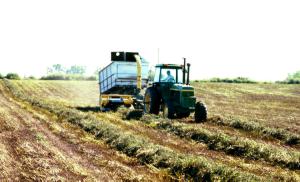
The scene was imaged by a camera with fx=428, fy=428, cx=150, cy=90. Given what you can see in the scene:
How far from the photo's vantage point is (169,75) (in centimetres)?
1816

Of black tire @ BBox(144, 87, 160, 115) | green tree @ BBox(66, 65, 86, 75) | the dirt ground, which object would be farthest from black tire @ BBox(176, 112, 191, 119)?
green tree @ BBox(66, 65, 86, 75)

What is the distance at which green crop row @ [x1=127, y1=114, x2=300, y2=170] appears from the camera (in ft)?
32.5

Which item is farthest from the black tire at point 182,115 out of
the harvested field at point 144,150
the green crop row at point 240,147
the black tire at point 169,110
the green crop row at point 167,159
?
the green crop row at point 167,159

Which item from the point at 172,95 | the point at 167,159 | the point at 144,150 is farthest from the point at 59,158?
the point at 172,95

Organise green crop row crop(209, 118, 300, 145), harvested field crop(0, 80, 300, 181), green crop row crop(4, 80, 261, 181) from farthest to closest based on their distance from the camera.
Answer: green crop row crop(209, 118, 300, 145) < harvested field crop(0, 80, 300, 181) < green crop row crop(4, 80, 261, 181)

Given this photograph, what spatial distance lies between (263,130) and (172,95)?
15.5 feet

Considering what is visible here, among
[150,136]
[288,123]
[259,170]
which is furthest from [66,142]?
[288,123]

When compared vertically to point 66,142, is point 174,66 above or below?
above

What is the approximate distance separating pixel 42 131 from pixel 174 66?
6635 millimetres

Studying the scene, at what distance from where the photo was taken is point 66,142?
12.0 m

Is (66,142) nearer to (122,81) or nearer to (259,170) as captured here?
(259,170)

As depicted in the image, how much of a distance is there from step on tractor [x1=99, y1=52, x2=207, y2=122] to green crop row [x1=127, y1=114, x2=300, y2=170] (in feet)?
8.28

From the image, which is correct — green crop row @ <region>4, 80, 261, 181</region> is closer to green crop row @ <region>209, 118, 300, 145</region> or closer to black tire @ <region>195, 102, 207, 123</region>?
black tire @ <region>195, 102, 207, 123</region>

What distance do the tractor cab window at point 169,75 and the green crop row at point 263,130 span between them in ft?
8.38
